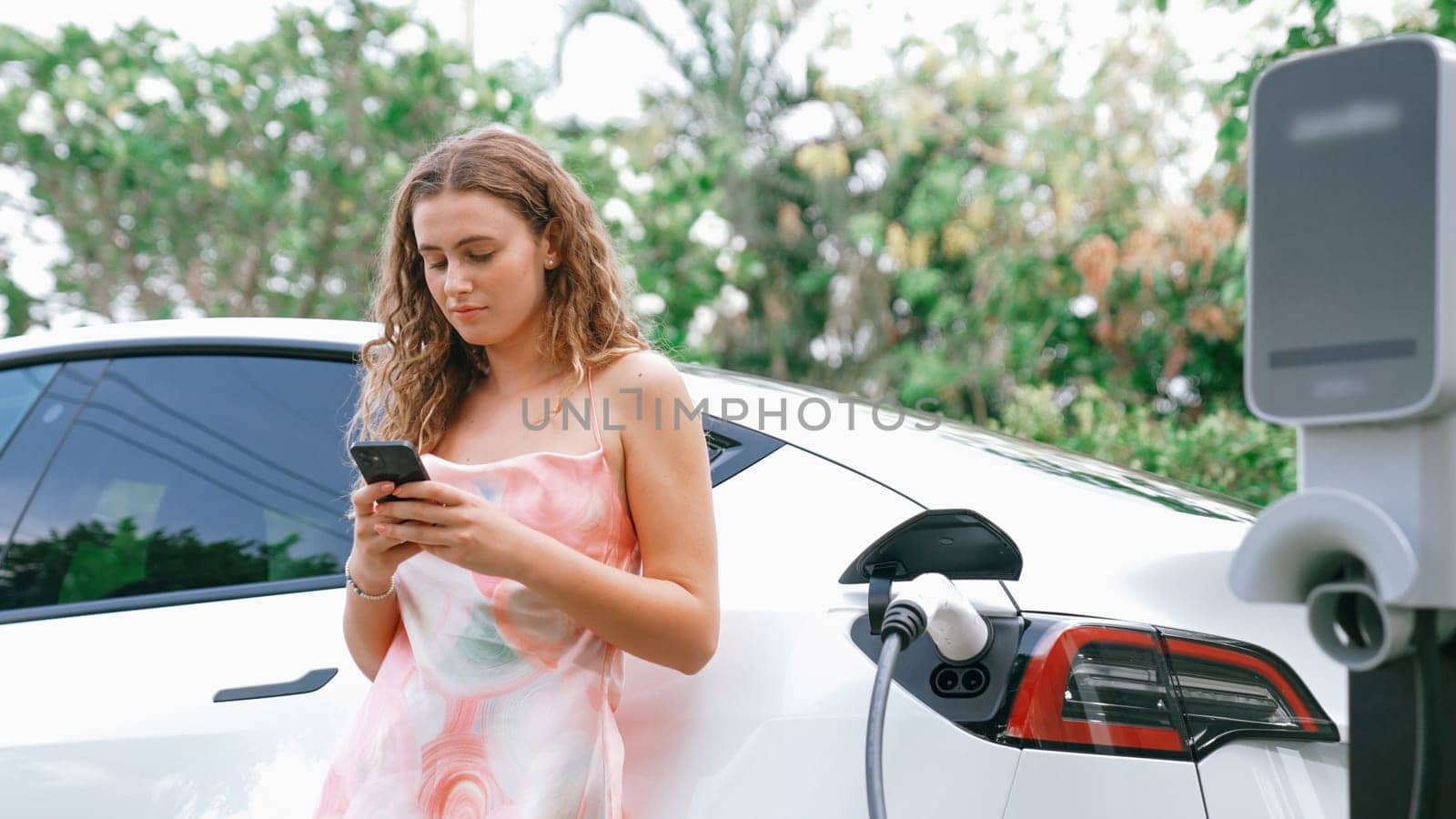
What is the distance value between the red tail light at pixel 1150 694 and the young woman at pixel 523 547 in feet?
1.35

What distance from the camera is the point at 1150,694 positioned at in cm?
151

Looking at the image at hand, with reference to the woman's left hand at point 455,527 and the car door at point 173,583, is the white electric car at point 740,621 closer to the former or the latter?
the car door at point 173,583

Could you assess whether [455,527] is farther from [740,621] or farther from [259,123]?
[259,123]

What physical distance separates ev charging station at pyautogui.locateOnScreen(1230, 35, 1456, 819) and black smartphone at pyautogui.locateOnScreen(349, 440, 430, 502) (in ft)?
2.79

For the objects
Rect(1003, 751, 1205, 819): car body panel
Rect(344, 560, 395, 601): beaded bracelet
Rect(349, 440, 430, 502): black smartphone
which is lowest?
Rect(1003, 751, 1205, 819): car body panel

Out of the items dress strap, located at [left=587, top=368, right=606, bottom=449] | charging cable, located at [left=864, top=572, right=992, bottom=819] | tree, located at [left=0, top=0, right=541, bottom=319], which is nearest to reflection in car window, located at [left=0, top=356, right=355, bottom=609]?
dress strap, located at [left=587, top=368, right=606, bottom=449]

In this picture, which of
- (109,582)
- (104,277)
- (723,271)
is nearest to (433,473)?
(109,582)

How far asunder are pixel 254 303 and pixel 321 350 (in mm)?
8057

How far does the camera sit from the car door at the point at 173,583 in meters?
1.91

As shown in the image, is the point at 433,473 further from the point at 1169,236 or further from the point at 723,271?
the point at 723,271

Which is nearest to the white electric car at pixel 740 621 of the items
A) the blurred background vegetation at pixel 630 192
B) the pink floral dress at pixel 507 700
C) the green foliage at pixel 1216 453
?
the pink floral dress at pixel 507 700

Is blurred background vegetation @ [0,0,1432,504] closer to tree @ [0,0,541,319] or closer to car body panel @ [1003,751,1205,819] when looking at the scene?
tree @ [0,0,541,319]

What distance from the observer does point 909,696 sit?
1.57 meters

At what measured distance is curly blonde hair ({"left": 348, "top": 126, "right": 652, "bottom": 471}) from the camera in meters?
1.73
